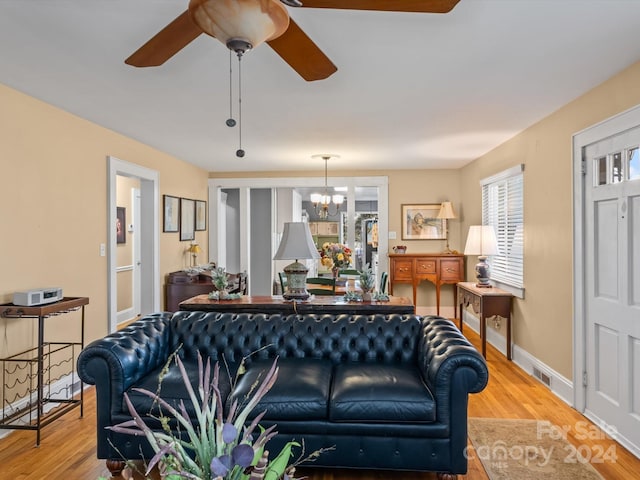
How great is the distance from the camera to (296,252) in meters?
3.49

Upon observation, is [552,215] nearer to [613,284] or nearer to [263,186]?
[613,284]

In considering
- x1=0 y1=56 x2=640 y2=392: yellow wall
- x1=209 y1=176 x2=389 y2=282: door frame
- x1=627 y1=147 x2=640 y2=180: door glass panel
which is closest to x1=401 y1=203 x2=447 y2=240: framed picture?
x1=209 y1=176 x2=389 y2=282: door frame

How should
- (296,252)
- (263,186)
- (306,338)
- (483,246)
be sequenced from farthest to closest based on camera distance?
1. (263,186)
2. (483,246)
3. (296,252)
4. (306,338)

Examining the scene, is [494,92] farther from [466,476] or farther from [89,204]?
[89,204]

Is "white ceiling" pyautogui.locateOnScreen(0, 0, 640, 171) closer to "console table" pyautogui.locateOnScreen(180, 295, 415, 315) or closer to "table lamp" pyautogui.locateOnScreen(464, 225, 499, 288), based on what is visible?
"table lamp" pyautogui.locateOnScreen(464, 225, 499, 288)

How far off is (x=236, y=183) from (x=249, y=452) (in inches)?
257

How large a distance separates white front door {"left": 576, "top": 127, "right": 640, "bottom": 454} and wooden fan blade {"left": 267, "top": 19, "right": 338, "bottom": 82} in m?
2.10

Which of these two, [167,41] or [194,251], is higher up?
[167,41]

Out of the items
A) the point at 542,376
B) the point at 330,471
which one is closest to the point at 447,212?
the point at 542,376

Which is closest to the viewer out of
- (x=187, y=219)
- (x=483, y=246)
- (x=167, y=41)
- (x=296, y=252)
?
(x=167, y=41)

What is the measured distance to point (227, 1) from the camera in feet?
4.32

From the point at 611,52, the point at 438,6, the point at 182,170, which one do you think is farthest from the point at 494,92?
the point at 182,170

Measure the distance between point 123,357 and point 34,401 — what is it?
1515 mm

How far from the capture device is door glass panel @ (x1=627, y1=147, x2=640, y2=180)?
270 centimetres
